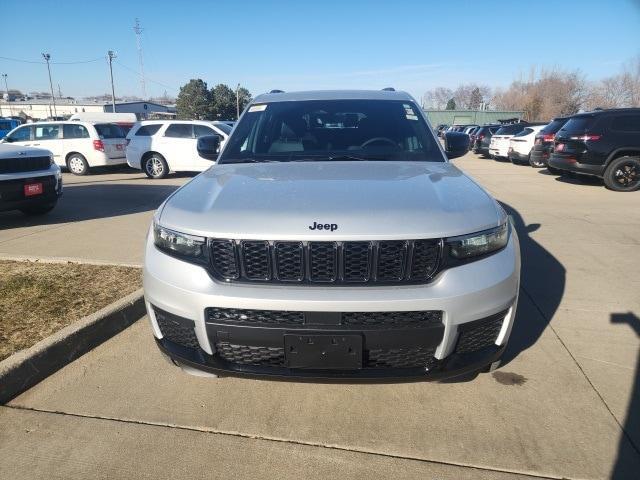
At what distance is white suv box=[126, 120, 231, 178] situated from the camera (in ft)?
41.7

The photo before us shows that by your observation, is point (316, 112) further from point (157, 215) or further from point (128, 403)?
point (128, 403)

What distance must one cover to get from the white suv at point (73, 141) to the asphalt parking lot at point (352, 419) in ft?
39.9

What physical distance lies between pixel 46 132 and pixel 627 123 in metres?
16.4

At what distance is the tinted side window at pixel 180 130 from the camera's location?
12.8 m

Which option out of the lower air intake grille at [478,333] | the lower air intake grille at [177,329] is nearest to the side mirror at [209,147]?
the lower air intake grille at [177,329]

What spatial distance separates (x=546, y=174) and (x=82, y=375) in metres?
15.1

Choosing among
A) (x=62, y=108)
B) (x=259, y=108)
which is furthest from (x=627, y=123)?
(x=62, y=108)

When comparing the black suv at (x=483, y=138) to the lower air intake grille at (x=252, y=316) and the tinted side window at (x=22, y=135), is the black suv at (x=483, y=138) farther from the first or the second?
the lower air intake grille at (x=252, y=316)

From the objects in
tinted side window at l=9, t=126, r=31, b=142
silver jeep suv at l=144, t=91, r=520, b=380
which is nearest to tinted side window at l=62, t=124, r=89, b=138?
tinted side window at l=9, t=126, r=31, b=142

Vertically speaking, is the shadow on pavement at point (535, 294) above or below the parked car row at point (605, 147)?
below

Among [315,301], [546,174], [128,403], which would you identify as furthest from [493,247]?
[546,174]

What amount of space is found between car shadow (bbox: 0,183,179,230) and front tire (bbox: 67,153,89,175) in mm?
2471

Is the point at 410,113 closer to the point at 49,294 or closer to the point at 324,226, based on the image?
the point at 324,226

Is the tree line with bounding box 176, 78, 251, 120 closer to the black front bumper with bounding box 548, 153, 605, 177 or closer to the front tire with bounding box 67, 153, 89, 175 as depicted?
the front tire with bounding box 67, 153, 89, 175
